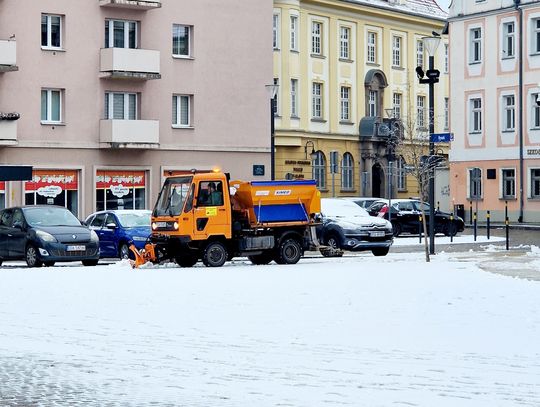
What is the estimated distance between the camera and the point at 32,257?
108ft

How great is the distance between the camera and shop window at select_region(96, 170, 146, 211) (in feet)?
172

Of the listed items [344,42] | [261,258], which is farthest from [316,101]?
[261,258]

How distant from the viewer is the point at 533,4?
6506 centimetres

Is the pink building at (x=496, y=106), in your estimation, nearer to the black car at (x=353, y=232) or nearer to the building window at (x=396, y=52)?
the building window at (x=396, y=52)

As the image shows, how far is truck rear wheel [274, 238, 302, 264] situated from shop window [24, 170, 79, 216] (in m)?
19.6

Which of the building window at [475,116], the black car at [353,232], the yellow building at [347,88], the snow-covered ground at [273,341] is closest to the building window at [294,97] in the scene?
the yellow building at [347,88]

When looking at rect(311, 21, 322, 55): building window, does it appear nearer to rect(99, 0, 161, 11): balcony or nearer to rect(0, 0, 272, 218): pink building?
rect(0, 0, 272, 218): pink building

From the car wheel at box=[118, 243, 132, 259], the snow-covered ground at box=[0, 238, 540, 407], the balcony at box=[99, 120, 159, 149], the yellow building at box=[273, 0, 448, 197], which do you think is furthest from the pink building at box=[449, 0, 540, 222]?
the snow-covered ground at box=[0, 238, 540, 407]

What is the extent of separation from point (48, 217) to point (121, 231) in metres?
2.51

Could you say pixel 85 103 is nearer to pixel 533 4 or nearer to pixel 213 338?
pixel 533 4

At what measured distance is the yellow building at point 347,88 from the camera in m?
67.7

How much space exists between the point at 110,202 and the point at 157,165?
267 cm

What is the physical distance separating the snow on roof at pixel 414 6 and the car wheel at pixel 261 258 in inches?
1595

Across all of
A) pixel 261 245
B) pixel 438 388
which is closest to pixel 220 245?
pixel 261 245
